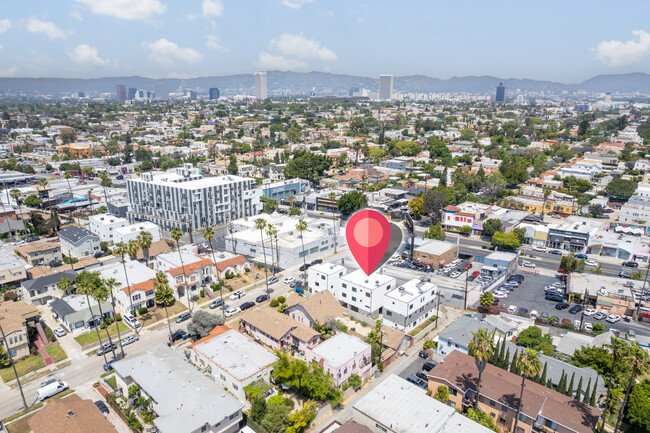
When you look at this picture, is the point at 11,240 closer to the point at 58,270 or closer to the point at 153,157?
the point at 58,270

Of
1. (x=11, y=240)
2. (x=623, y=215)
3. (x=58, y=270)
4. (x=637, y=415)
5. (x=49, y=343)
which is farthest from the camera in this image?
(x=623, y=215)

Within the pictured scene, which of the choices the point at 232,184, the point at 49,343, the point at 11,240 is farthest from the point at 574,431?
the point at 11,240

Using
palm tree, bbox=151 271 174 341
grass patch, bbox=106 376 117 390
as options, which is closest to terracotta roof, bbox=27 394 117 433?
grass patch, bbox=106 376 117 390

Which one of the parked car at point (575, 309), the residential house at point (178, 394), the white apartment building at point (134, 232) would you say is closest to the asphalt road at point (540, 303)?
the parked car at point (575, 309)

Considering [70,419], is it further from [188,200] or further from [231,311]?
[188,200]

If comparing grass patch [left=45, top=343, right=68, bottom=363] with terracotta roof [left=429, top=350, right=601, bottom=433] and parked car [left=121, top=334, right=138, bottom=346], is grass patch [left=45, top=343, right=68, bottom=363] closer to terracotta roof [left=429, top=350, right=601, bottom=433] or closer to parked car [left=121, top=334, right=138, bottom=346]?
parked car [left=121, top=334, right=138, bottom=346]

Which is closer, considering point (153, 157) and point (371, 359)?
point (371, 359)
